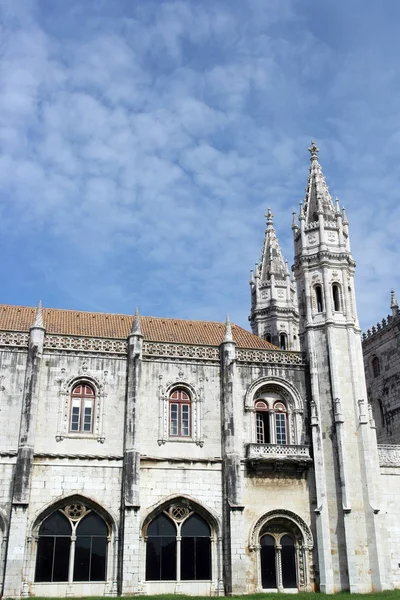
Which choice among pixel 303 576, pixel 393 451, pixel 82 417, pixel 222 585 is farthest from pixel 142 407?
pixel 393 451

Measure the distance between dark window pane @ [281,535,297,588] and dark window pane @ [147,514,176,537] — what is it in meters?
4.97

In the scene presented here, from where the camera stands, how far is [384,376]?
137ft

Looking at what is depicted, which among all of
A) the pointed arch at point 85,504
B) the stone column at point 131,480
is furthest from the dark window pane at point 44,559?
the stone column at point 131,480

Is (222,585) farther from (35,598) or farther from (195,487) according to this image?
(35,598)

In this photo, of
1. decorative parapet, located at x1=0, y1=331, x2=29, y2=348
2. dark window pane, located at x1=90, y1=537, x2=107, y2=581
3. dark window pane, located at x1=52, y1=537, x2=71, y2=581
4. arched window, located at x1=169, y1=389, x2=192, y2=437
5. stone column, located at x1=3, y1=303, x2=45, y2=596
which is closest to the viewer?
stone column, located at x1=3, y1=303, x2=45, y2=596

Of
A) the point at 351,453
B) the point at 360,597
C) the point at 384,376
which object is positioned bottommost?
the point at 360,597

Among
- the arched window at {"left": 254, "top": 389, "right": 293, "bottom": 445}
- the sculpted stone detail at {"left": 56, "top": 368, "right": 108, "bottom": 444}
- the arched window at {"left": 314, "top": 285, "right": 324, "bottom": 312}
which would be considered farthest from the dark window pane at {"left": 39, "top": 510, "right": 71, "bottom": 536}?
the arched window at {"left": 314, "top": 285, "right": 324, "bottom": 312}

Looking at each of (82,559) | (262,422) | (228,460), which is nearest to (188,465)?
(228,460)

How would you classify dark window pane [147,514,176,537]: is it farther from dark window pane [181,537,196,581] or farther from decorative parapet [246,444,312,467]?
decorative parapet [246,444,312,467]

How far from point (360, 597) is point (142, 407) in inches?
459

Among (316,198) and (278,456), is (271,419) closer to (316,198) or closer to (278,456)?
(278,456)

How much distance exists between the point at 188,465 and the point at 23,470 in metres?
7.00

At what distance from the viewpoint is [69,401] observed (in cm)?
2919

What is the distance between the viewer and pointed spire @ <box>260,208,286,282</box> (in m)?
41.8
